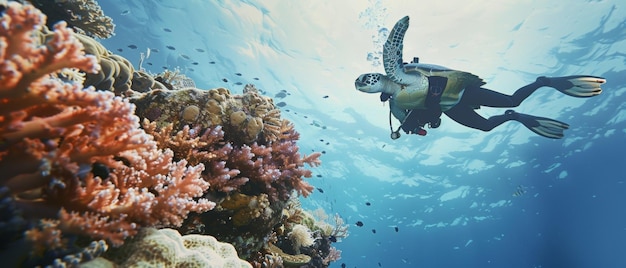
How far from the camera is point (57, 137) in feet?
5.08

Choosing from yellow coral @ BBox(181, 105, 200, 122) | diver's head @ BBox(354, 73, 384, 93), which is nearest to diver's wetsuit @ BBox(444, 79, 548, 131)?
diver's head @ BBox(354, 73, 384, 93)

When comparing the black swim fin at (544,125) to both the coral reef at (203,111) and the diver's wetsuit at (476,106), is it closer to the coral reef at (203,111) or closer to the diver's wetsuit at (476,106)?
the diver's wetsuit at (476,106)

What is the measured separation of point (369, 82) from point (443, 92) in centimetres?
225

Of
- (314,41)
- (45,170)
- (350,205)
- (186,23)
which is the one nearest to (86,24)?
(45,170)

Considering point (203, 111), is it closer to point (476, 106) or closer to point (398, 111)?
point (398, 111)

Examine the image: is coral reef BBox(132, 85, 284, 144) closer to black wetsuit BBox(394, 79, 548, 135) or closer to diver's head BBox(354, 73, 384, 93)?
diver's head BBox(354, 73, 384, 93)

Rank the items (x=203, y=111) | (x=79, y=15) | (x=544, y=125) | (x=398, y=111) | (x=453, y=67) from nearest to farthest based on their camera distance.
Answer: (x=203, y=111)
(x=79, y=15)
(x=544, y=125)
(x=398, y=111)
(x=453, y=67)

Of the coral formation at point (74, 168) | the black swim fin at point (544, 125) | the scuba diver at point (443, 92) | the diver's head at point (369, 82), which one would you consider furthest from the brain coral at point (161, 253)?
the black swim fin at point (544, 125)

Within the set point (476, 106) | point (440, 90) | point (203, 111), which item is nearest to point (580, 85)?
point (476, 106)

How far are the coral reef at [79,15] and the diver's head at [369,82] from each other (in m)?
5.12

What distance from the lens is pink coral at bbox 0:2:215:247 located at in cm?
130

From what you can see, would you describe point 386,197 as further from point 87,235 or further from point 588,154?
point 87,235

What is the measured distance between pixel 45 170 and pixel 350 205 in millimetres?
49546

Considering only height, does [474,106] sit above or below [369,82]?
above
